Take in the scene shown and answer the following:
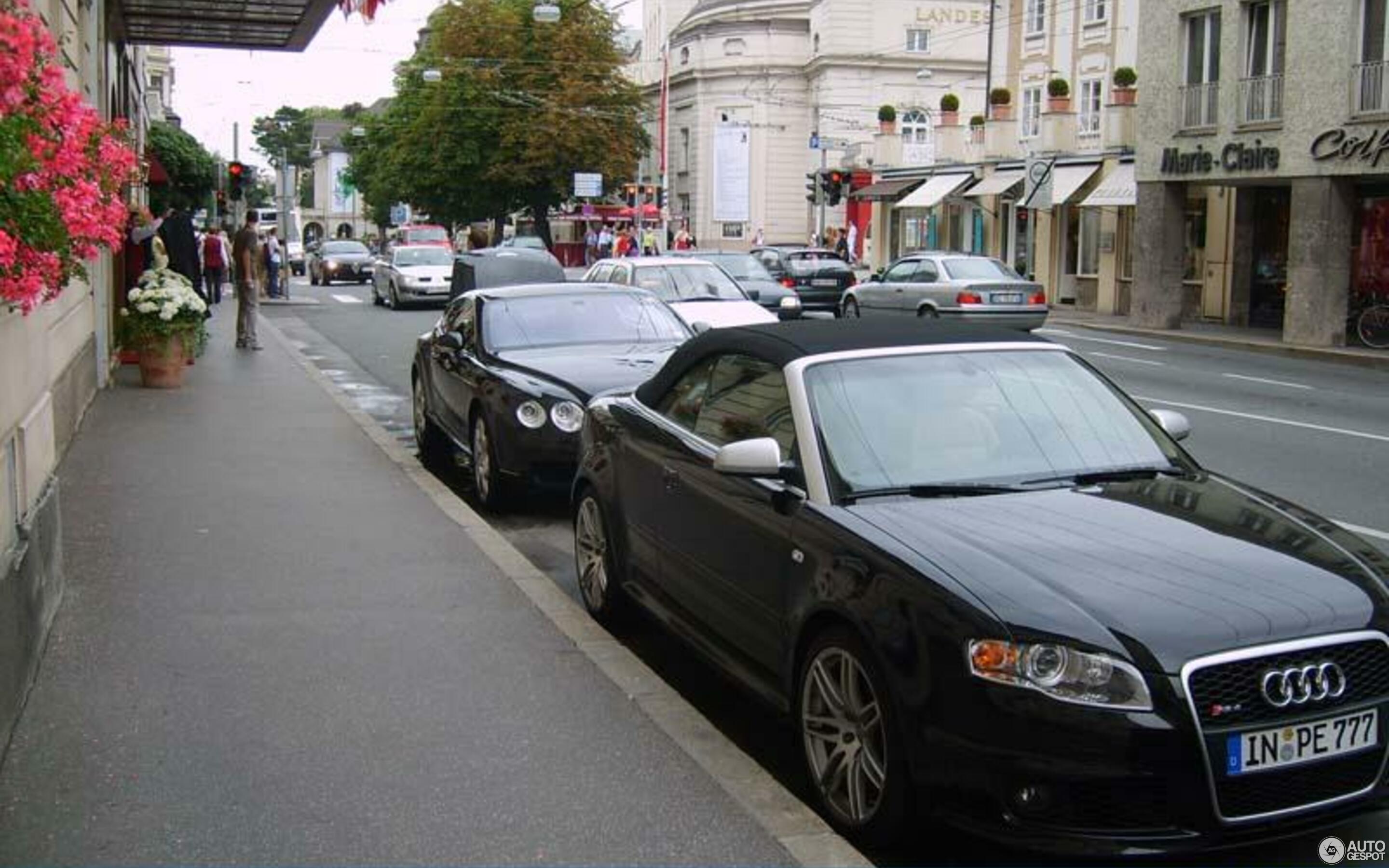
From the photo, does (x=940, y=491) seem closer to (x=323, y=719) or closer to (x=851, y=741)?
(x=851, y=741)

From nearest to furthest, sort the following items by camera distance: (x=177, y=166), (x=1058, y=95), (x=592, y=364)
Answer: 1. (x=592, y=364)
2. (x=177, y=166)
3. (x=1058, y=95)

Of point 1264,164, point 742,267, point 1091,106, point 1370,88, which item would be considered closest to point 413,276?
point 742,267

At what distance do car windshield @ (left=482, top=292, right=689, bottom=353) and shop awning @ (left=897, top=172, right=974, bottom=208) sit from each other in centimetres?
3458

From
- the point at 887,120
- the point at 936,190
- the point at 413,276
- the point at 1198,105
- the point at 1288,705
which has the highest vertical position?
the point at 887,120

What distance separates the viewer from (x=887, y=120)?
50.7 metres

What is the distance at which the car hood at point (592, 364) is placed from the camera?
10.4 meters

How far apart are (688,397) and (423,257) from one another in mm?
33034

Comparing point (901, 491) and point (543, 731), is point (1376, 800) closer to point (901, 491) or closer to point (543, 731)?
point (901, 491)

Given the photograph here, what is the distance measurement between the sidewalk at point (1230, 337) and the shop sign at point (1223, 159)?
3202 millimetres

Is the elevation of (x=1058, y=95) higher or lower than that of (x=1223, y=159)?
higher

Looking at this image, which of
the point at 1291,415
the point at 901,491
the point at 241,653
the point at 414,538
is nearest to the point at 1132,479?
the point at 901,491

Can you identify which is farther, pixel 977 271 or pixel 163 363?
pixel 977 271

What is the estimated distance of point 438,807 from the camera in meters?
4.75

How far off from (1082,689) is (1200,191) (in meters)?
33.6
